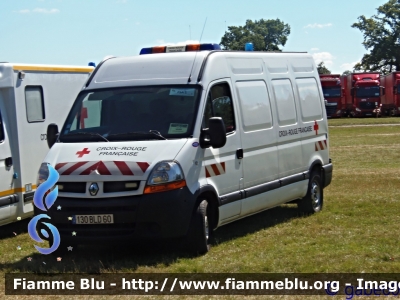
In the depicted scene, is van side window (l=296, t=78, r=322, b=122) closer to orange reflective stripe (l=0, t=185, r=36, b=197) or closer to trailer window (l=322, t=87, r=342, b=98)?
orange reflective stripe (l=0, t=185, r=36, b=197)

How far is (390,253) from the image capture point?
884 cm

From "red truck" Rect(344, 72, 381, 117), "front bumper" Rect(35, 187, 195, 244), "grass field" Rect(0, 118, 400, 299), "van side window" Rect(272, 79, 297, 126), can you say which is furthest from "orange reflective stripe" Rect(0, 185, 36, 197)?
"red truck" Rect(344, 72, 381, 117)

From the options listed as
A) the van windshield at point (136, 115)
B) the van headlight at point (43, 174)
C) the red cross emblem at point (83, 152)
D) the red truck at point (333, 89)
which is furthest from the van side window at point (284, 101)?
the red truck at point (333, 89)

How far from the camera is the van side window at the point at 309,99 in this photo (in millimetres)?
12156

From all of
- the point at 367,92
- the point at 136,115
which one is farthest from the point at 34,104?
the point at 367,92

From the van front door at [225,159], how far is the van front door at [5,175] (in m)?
3.20

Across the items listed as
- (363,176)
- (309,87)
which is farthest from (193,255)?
(363,176)

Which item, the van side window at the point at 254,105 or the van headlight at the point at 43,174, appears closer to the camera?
the van headlight at the point at 43,174

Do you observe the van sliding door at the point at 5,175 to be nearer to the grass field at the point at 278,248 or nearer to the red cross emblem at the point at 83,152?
the grass field at the point at 278,248

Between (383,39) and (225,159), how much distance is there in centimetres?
8831

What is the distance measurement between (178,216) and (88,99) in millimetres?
2206

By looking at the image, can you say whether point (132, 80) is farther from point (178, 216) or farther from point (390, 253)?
point (390, 253)

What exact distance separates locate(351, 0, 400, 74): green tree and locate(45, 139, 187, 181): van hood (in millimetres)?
88388

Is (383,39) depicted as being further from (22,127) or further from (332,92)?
(22,127)
